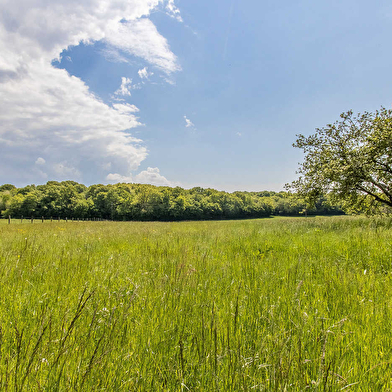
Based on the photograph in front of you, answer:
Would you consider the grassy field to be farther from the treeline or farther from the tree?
the treeline

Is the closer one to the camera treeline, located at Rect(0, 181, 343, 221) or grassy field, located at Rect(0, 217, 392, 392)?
grassy field, located at Rect(0, 217, 392, 392)

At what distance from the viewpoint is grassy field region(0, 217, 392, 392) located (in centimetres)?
141

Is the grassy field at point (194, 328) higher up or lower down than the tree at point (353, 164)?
lower down

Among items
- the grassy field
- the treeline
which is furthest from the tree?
the treeline

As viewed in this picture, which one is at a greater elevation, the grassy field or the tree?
the tree

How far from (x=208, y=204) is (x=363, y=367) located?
99.0 metres

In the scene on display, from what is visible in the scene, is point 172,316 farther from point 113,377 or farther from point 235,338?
point 113,377

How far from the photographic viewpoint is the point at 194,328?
2170mm

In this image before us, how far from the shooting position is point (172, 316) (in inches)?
92.2

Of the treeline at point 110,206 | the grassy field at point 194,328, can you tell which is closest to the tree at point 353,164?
the grassy field at point 194,328

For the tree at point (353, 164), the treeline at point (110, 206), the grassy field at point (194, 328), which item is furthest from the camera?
the treeline at point (110, 206)

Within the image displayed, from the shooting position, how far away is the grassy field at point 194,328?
55.6 inches

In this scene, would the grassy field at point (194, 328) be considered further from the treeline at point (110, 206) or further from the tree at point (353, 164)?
the treeline at point (110, 206)

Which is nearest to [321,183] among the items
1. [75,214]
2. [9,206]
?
[75,214]
